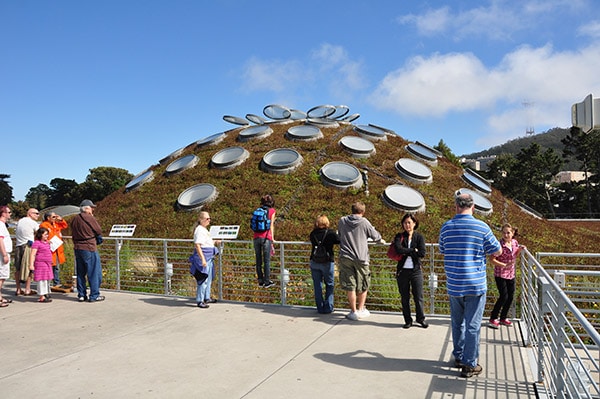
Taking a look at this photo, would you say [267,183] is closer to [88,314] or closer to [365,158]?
[365,158]

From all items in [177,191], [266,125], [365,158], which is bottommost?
→ [177,191]

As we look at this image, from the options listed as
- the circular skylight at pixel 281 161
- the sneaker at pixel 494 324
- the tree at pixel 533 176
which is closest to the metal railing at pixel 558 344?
the sneaker at pixel 494 324

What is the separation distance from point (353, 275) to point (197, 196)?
1301 cm

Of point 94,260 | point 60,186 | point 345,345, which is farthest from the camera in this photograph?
point 60,186

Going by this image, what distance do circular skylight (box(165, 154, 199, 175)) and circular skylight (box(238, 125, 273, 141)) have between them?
2.98 metres

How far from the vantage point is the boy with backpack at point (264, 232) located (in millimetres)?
8266

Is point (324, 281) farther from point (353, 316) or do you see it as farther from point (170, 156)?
point (170, 156)

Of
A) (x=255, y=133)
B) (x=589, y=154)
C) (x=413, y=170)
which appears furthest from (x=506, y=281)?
(x=589, y=154)

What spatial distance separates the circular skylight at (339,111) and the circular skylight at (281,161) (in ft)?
24.1

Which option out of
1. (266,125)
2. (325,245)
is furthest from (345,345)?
(266,125)

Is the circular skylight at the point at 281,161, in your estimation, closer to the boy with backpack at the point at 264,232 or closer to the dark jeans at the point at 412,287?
the boy with backpack at the point at 264,232

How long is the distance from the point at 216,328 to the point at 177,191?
47.7 ft

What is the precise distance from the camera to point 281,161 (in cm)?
2058

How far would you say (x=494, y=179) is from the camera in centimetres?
5888
